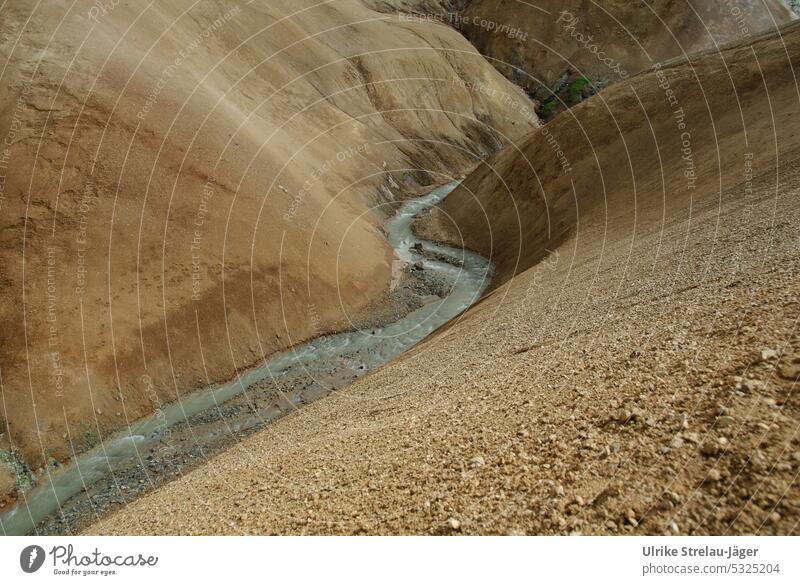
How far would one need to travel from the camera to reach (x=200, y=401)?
18203 millimetres

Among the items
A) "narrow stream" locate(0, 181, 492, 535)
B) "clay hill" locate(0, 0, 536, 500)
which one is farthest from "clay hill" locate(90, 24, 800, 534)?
"clay hill" locate(0, 0, 536, 500)

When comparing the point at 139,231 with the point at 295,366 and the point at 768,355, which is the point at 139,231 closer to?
the point at 295,366

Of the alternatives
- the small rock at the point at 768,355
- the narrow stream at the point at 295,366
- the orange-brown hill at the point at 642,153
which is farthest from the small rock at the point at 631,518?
the orange-brown hill at the point at 642,153

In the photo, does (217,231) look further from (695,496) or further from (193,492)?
(695,496)

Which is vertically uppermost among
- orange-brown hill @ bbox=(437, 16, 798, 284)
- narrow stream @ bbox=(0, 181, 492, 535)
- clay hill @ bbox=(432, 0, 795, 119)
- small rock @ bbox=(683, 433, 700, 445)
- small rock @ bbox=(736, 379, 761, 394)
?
clay hill @ bbox=(432, 0, 795, 119)

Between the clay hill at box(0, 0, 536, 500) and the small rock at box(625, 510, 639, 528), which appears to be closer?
the small rock at box(625, 510, 639, 528)

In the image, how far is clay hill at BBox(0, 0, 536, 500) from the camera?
16.7m

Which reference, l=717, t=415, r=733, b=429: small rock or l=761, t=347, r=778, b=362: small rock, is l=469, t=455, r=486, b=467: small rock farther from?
l=761, t=347, r=778, b=362: small rock

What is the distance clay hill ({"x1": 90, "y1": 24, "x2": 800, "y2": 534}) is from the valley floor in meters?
0.03

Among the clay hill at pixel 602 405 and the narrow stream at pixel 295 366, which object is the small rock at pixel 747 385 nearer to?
the clay hill at pixel 602 405

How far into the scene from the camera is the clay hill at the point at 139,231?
1666 cm

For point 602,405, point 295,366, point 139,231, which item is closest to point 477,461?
point 602,405

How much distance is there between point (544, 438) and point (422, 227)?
30.1 meters

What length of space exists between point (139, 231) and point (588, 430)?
770 inches
